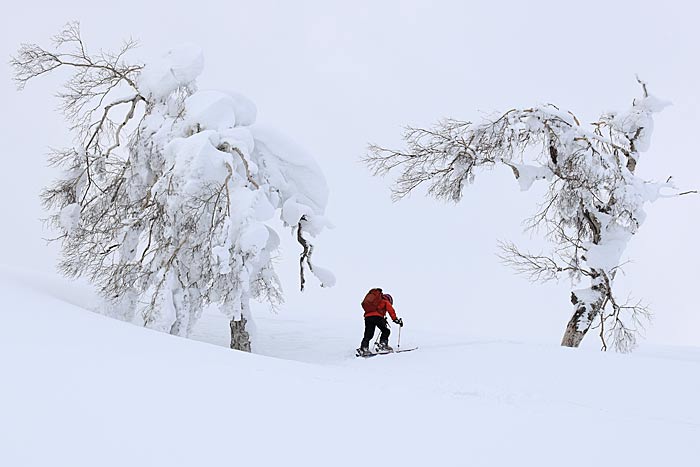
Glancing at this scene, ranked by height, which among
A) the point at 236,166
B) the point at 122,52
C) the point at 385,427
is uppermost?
the point at 122,52

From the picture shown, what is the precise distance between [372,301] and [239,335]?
3.04m

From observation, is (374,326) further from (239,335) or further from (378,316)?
(239,335)

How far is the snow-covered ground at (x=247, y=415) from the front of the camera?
155 inches

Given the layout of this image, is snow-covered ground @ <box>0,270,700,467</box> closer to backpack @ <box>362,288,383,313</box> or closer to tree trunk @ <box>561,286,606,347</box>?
backpack @ <box>362,288,383,313</box>

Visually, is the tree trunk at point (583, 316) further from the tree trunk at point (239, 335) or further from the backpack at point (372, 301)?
the tree trunk at point (239, 335)

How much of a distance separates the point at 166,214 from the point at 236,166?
5.85 feet

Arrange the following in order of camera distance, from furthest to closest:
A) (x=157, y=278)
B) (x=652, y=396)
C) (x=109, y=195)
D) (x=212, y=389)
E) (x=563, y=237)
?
(x=563, y=237) < (x=109, y=195) < (x=157, y=278) < (x=652, y=396) < (x=212, y=389)

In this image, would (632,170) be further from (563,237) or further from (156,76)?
(156,76)

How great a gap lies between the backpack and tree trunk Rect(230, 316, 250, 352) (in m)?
2.72

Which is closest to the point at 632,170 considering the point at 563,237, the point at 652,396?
the point at 563,237

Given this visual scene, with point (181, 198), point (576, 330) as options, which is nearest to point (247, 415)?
point (181, 198)

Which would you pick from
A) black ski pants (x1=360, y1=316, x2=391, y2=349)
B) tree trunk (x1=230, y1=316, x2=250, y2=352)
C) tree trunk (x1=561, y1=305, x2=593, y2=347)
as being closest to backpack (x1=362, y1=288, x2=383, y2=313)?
black ski pants (x1=360, y1=316, x2=391, y2=349)

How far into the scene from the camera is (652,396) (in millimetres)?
8680

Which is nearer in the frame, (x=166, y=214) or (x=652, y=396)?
(x=652, y=396)
